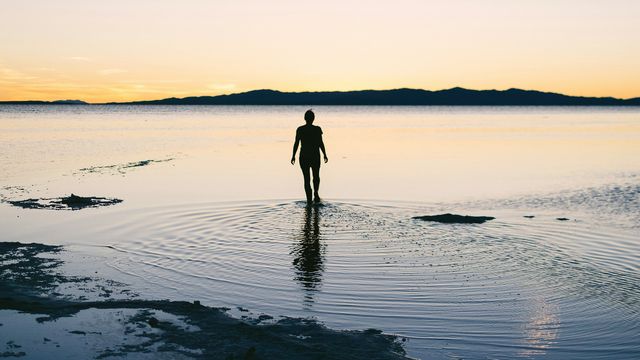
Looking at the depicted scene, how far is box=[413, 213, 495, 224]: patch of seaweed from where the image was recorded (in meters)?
14.1

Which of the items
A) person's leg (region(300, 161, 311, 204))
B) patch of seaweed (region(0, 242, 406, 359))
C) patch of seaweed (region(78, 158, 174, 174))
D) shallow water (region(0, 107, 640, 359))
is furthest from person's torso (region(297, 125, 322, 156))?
patch of seaweed (region(78, 158, 174, 174))

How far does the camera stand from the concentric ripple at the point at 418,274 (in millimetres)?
7066

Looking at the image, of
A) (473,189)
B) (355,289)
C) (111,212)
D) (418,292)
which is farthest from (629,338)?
(473,189)

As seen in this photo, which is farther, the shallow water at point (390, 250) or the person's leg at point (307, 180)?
the person's leg at point (307, 180)

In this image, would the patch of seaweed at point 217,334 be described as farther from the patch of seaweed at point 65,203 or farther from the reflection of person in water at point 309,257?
the patch of seaweed at point 65,203

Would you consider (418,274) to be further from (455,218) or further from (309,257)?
(455,218)

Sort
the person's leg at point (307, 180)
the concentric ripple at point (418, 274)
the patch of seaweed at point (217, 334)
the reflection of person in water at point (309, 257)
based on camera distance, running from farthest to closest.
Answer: the person's leg at point (307, 180) < the reflection of person in water at point (309, 257) < the concentric ripple at point (418, 274) < the patch of seaweed at point (217, 334)

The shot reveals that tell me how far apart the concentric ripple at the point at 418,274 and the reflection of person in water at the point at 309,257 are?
0.03m

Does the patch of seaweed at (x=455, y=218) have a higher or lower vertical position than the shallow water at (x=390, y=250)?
higher

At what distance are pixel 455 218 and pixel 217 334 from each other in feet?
29.0

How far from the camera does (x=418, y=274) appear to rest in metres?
9.52

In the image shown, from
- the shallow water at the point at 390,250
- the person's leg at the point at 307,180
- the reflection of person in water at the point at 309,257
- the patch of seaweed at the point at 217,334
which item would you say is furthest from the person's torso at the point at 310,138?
the patch of seaweed at the point at 217,334

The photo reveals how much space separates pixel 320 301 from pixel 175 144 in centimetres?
4041

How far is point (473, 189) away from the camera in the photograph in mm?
20719
